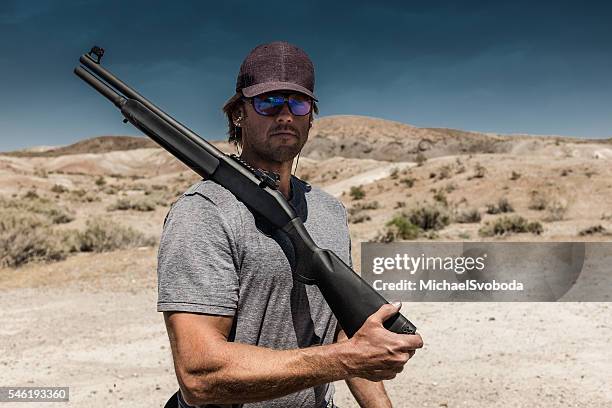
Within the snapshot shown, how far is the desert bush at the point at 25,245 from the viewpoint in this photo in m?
12.2

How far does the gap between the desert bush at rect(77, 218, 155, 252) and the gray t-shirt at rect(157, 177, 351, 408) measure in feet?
42.6

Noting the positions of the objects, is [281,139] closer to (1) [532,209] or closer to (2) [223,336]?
(2) [223,336]

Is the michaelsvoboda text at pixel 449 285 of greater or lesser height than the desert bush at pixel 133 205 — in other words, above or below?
below

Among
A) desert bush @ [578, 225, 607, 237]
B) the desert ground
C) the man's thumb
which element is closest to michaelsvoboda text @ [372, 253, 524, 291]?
the desert ground

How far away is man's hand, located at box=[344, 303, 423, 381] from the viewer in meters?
1.61

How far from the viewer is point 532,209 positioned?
21453 mm

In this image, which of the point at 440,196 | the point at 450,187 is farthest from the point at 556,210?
the point at 450,187

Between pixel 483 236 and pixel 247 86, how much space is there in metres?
14.8

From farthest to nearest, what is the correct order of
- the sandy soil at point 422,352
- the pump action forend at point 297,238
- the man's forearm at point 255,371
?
1. the sandy soil at point 422,352
2. the pump action forend at point 297,238
3. the man's forearm at point 255,371

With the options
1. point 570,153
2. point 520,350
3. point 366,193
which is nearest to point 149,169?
point 570,153

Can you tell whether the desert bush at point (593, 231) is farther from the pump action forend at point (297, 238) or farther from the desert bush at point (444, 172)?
the pump action forend at point (297, 238)

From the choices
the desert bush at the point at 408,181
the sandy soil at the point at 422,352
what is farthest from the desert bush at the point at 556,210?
the sandy soil at the point at 422,352

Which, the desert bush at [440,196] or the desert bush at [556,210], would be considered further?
the desert bush at [440,196]

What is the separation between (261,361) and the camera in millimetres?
1604
